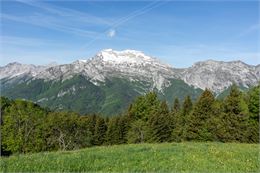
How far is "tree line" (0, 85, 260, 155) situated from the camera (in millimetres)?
74062

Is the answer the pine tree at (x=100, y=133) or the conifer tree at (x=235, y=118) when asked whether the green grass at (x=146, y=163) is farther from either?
the pine tree at (x=100, y=133)

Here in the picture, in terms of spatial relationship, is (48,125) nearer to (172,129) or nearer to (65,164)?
(172,129)

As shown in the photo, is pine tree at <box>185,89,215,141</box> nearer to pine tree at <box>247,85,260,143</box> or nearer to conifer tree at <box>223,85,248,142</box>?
conifer tree at <box>223,85,248,142</box>

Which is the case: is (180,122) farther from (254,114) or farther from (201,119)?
(254,114)

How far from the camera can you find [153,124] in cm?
8719

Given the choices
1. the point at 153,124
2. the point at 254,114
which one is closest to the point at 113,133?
the point at 153,124

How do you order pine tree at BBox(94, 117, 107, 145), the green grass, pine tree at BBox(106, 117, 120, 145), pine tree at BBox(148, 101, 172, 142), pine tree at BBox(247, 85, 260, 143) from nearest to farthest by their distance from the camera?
the green grass < pine tree at BBox(247, 85, 260, 143) < pine tree at BBox(148, 101, 172, 142) < pine tree at BBox(106, 117, 120, 145) < pine tree at BBox(94, 117, 107, 145)

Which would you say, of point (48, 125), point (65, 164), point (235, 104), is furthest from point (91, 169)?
point (48, 125)

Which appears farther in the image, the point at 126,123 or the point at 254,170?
the point at 126,123

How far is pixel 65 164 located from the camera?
58.3 feet

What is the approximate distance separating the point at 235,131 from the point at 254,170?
5808cm

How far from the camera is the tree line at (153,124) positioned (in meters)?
74.1

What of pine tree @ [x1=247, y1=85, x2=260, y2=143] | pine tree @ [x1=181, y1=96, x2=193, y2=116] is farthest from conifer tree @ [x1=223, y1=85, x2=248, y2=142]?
pine tree @ [x1=181, y1=96, x2=193, y2=116]

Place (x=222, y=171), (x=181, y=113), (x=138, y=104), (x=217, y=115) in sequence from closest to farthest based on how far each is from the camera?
(x=222, y=171), (x=217, y=115), (x=138, y=104), (x=181, y=113)
